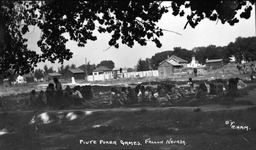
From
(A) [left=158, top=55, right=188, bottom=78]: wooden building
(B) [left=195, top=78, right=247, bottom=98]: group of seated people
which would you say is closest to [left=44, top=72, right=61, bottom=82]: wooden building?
(A) [left=158, top=55, right=188, bottom=78]: wooden building

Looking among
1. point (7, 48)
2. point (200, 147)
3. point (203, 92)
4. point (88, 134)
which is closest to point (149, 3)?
point (7, 48)

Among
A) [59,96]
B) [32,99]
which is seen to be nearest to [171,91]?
[59,96]

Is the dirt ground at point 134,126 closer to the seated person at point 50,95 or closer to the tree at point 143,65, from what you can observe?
the seated person at point 50,95

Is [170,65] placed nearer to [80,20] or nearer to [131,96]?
[131,96]

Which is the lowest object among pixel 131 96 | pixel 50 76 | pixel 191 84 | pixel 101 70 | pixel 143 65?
pixel 131 96

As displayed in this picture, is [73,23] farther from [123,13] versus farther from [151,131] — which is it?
[151,131]

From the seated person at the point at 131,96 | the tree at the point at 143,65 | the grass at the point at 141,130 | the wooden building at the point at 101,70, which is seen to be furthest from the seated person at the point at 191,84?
the wooden building at the point at 101,70
